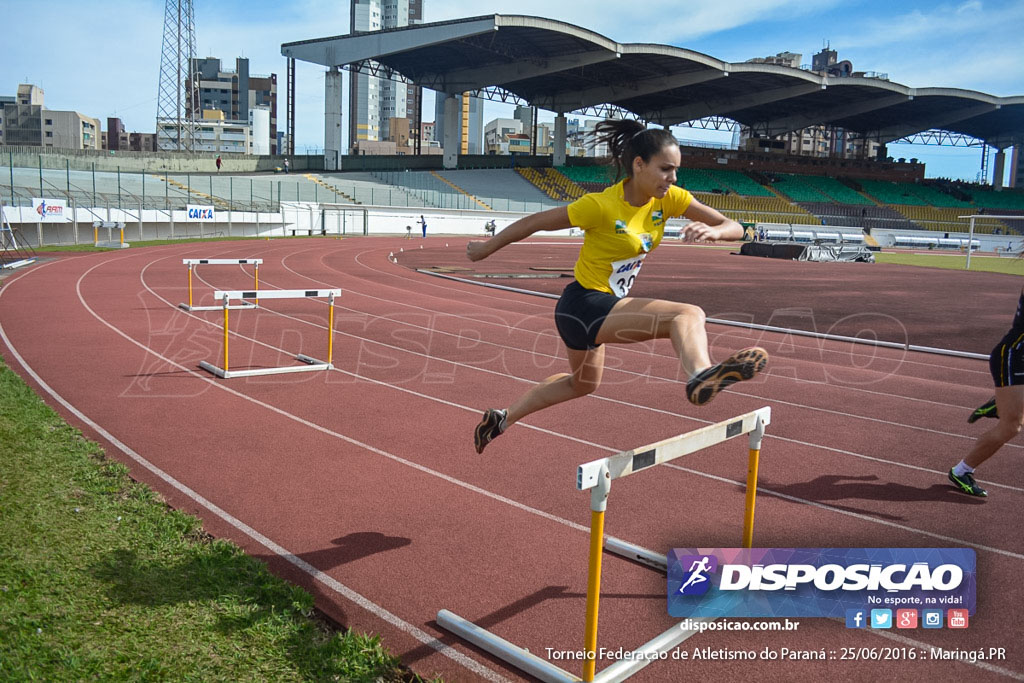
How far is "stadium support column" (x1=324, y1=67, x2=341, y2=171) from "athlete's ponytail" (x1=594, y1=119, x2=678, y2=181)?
53.4 metres

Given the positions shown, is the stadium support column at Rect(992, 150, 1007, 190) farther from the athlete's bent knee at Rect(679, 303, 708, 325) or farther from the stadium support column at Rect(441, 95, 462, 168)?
the athlete's bent knee at Rect(679, 303, 708, 325)

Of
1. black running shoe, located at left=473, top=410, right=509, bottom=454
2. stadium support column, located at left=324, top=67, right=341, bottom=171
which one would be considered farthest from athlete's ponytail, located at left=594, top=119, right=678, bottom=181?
stadium support column, located at left=324, top=67, right=341, bottom=171

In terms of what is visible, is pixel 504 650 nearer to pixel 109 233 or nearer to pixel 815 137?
pixel 109 233

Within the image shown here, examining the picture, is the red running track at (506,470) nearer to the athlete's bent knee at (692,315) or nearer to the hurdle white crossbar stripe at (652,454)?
the hurdle white crossbar stripe at (652,454)

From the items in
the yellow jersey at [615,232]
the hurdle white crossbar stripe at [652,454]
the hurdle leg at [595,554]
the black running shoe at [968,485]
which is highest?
the yellow jersey at [615,232]

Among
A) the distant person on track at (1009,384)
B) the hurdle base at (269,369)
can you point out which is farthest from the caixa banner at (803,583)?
the hurdle base at (269,369)

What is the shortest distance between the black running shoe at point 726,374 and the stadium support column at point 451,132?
5694cm

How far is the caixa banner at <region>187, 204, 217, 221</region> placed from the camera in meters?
35.0

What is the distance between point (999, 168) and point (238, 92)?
117 metres

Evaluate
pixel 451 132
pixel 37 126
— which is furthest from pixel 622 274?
pixel 37 126

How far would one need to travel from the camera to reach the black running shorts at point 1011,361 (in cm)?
520

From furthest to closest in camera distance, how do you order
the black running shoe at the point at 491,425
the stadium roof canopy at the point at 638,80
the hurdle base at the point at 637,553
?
the stadium roof canopy at the point at 638,80
the black running shoe at the point at 491,425
the hurdle base at the point at 637,553

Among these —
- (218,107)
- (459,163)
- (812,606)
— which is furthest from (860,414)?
(218,107)

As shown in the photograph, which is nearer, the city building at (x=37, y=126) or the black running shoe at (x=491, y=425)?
the black running shoe at (x=491, y=425)
